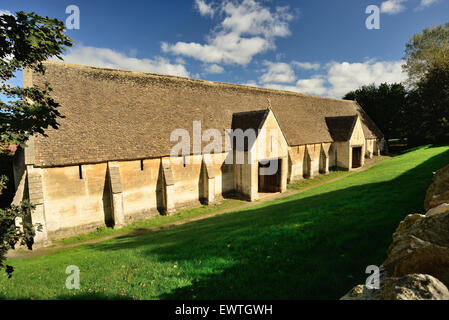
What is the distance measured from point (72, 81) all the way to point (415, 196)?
78.2 feet

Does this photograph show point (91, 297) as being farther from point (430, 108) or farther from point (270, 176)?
point (430, 108)

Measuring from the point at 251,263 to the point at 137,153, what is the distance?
13742mm

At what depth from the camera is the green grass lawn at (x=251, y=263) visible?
19.4 feet

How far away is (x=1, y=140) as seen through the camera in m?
4.09

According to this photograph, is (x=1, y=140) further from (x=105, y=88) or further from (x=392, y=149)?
(x=392, y=149)

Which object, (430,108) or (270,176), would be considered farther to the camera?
(430,108)

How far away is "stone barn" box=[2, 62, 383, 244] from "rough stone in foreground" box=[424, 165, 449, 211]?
1466cm

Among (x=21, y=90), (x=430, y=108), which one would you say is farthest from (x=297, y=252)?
(x=430, y=108)

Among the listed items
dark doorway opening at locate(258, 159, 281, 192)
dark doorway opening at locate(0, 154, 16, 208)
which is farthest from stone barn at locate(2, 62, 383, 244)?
dark doorway opening at locate(0, 154, 16, 208)

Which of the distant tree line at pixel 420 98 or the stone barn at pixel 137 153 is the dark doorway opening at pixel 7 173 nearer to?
the stone barn at pixel 137 153

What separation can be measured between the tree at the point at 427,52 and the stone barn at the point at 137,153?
31.4m

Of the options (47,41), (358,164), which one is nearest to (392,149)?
(358,164)

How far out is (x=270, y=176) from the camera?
2567 cm

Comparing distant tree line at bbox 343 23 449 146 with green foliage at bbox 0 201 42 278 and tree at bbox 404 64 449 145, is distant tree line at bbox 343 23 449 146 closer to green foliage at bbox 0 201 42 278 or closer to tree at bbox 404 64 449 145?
tree at bbox 404 64 449 145
